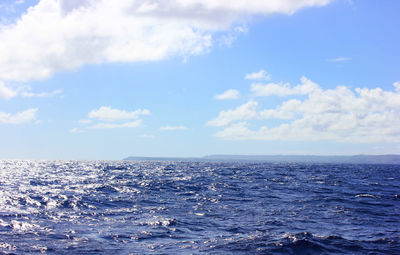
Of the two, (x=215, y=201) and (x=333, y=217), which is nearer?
(x=333, y=217)

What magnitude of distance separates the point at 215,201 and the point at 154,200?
6.22 meters

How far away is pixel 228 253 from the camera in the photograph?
49.5ft

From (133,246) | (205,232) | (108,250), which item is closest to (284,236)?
(205,232)

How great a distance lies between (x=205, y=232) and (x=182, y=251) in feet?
13.1

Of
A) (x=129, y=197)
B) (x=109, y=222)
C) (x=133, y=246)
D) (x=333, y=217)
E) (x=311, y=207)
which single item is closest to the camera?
(x=133, y=246)

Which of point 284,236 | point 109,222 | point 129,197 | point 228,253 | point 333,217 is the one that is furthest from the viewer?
point 129,197

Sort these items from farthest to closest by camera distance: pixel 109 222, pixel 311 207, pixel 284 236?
pixel 311 207 < pixel 109 222 < pixel 284 236

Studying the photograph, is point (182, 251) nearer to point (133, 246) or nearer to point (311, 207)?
point (133, 246)

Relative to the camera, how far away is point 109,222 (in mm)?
21641

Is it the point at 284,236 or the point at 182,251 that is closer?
the point at 182,251

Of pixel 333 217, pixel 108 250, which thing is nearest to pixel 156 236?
pixel 108 250

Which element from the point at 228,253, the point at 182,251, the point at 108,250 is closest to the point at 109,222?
the point at 108,250

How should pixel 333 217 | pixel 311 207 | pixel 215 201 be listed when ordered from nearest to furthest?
pixel 333 217
pixel 311 207
pixel 215 201

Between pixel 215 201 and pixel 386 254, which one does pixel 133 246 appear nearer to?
pixel 386 254
